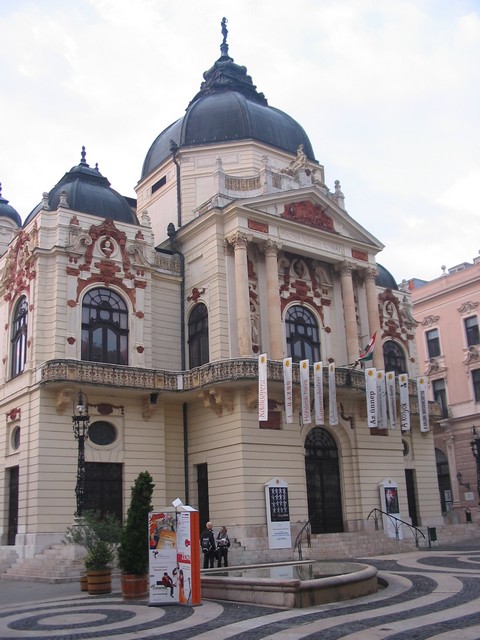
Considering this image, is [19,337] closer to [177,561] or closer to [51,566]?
[51,566]

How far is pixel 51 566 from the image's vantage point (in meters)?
24.6

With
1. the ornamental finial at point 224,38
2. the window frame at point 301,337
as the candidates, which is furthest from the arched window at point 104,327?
the ornamental finial at point 224,38

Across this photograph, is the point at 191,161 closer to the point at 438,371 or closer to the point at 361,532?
the point at 361,532

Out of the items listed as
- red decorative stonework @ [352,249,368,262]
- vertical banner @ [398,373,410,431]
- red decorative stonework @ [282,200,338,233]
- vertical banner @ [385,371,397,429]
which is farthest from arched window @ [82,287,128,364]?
vertical banner @ [398,373,410,431]

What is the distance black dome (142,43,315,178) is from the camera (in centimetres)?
3831

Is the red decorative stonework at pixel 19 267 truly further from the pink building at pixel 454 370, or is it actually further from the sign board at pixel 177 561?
the pink building at pixel 454 370

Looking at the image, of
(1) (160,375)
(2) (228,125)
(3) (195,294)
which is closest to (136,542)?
(1) (160,375)

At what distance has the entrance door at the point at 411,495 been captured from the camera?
122ft

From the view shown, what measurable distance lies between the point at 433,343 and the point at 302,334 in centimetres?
1967

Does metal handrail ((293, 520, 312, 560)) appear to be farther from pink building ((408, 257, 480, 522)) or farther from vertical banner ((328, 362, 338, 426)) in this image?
pink building ((408, 257, 480, 522))

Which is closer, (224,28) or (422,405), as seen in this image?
(422,405)

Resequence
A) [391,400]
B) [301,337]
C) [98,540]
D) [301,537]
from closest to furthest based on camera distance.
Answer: [98,540], [301,537], [391,400], [301,337]

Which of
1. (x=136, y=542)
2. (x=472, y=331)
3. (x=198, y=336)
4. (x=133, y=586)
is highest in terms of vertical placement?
(x=472, y=331)

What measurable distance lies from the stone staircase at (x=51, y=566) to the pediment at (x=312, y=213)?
16.0 meters
